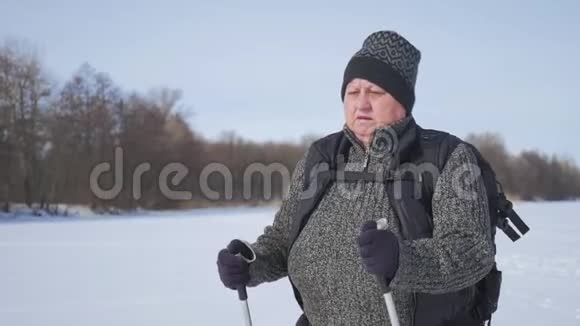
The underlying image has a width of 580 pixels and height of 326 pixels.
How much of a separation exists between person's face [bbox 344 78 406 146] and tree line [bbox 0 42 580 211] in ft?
98.8

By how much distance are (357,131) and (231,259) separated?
0.73m

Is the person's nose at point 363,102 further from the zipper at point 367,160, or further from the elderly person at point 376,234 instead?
the zipper at point 367,160

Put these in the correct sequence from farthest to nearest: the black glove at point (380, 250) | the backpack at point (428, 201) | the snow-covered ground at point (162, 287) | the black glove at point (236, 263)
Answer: the snow-covered ground at point (162, 287) < the black glove at point (236, 263) < the backpack at point (428, 201) < the black glove at point (380, 250)

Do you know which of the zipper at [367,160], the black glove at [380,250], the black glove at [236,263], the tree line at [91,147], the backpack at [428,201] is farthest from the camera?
the tree line at [91,147]

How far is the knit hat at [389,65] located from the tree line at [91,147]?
30086 millimetres

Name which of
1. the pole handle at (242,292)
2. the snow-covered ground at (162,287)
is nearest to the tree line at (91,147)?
the snow-covered ground at (162,287)

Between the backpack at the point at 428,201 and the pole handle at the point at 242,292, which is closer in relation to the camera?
the backpack at the point at 428,201

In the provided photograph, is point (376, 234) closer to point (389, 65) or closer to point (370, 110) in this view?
point (370, 110)

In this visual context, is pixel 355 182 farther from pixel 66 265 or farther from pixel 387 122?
pixel 66 265

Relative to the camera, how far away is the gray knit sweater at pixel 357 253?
5.67 ft

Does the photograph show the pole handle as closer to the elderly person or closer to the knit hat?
the elderly person

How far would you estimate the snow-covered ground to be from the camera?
20.9 ft

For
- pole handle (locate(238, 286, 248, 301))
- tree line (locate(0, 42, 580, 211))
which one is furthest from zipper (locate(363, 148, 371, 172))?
tree line (locate(0, 42, 580, 211))

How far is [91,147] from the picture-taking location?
34.8m
